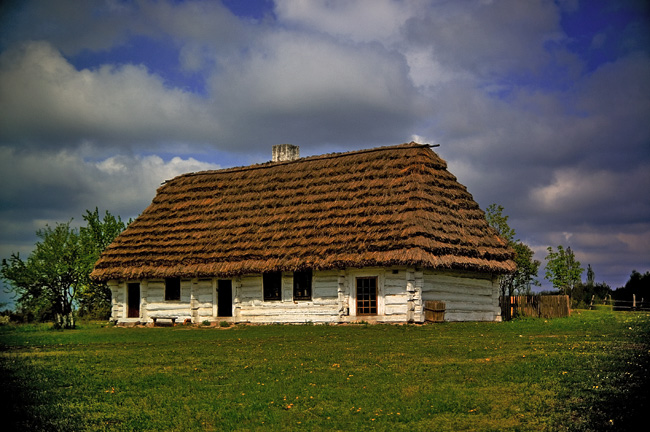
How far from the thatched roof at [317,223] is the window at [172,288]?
145 cm

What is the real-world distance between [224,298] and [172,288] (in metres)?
3.68

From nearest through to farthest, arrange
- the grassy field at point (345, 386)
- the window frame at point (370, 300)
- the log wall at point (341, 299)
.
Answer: the grassy field at point (345, 386) < the log wall at point (341, 299) < the window frame at point (370, 300)

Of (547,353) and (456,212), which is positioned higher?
(456,212)

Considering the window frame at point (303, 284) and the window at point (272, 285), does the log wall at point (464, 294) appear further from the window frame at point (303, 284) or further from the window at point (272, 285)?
the window at point (272, 285)

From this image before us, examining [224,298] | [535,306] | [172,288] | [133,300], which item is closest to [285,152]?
[224,298]

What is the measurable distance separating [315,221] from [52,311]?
72.3ft

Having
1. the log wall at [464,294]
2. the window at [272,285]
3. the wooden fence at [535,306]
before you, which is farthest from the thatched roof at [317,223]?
the wooden fence at [535,306]

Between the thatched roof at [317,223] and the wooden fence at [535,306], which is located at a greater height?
the thatched roof at [317,223]

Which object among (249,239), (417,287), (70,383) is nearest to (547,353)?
(70,383)

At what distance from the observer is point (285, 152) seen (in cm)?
3925

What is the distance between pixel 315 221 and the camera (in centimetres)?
3030

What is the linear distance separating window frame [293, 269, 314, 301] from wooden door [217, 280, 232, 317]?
429cm

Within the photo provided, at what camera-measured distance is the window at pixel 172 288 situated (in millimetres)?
34594

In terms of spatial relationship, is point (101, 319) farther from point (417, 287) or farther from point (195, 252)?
point (417, 287)
